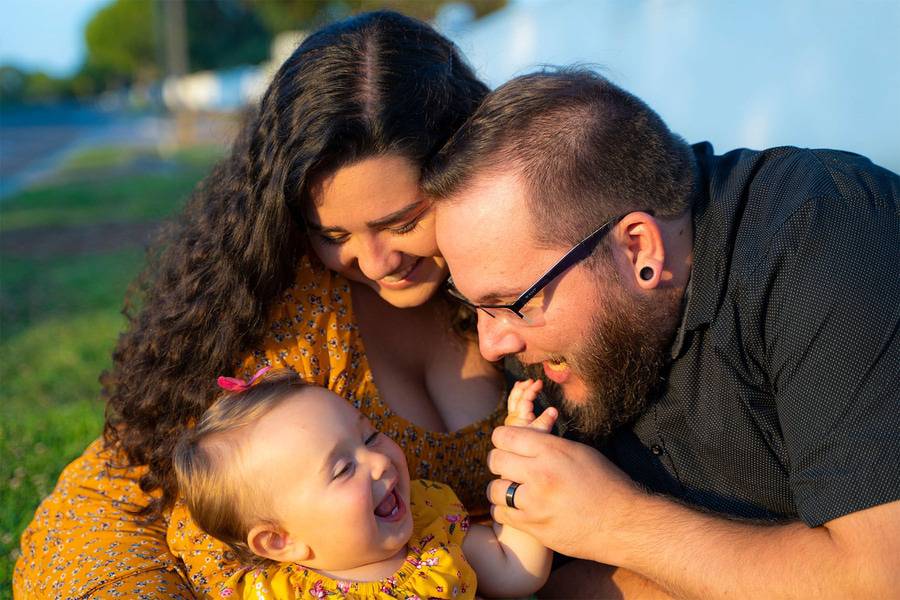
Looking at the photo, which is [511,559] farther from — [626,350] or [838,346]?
[838,346]

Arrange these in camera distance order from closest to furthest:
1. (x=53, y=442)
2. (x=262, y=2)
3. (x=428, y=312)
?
(x=428, y=312)
(x=53, y=442)
(x=262, y=2)

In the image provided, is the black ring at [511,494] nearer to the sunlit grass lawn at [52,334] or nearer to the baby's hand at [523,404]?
the baby's hand at [523,404]

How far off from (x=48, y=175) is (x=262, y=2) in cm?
2191

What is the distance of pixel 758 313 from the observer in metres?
2.36

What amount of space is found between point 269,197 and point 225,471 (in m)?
0.83

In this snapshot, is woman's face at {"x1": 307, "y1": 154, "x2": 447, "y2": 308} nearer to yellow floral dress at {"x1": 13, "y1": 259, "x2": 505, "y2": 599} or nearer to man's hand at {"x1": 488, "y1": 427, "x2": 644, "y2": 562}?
yellow floral dress at {"x1": 13, "y1": 259, "x2": 505, "y2": 599}

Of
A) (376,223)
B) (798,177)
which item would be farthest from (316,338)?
(798,177)

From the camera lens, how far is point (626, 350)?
261cm

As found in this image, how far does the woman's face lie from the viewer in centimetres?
267

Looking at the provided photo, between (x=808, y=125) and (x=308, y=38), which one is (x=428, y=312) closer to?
(x=308, y=38)

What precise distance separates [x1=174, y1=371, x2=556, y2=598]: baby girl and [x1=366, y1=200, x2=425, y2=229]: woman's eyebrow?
1.71 feet

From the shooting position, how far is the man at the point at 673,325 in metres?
2.16

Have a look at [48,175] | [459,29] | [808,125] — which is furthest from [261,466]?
[48,175]

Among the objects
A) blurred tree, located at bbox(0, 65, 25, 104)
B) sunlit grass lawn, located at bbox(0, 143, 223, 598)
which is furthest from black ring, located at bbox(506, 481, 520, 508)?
blurred tree, located at bbox(0, 65, 25, 104)
